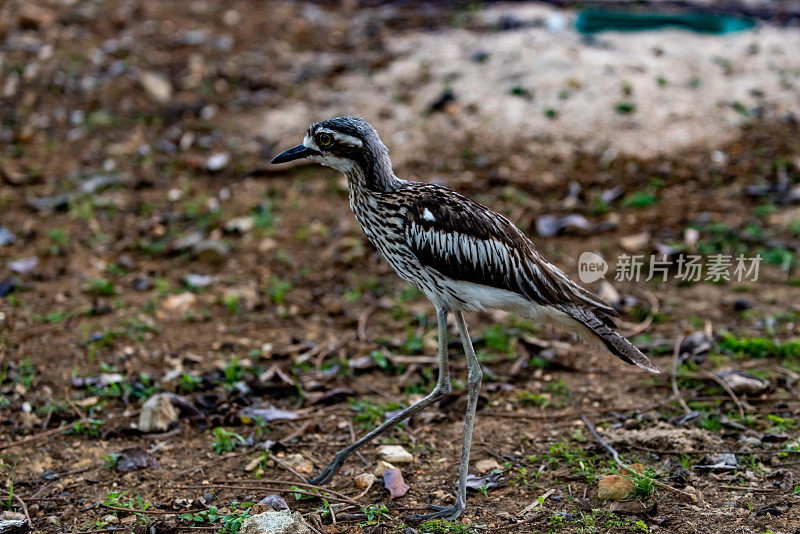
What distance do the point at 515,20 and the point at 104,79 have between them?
4.72 meters

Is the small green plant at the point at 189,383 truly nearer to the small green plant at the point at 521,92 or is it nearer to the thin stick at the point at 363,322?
the thin stick at the point at 363,322

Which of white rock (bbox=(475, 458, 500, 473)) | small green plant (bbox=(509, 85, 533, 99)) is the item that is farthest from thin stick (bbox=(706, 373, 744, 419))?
small green plant (bbox=(509, 85, 533, 99))

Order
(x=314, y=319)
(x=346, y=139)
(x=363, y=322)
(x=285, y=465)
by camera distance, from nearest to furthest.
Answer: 1. (x=346, y=139)
2. (x=285, y=465)
3. (x=363, y=322)
4. (x=314, y=319)

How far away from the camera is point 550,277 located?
3859mm

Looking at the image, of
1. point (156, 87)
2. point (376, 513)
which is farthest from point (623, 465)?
point (156, 87)

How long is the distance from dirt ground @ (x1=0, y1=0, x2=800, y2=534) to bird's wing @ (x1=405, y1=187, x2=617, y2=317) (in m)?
0.85

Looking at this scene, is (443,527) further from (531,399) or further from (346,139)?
(346,139)

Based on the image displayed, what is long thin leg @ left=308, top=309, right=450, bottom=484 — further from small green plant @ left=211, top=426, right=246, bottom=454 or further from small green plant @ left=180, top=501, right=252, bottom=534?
small green plant @ left=211, top=426, right=246, bottom=454

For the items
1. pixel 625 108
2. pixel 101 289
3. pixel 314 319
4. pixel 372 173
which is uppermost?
pixel 372 173

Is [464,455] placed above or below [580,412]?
above

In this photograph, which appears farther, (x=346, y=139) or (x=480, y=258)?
(x=346, y=139)

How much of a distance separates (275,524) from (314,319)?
241cm

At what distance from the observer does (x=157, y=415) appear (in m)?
4.36

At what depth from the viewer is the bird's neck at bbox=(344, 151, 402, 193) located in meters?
3.98
